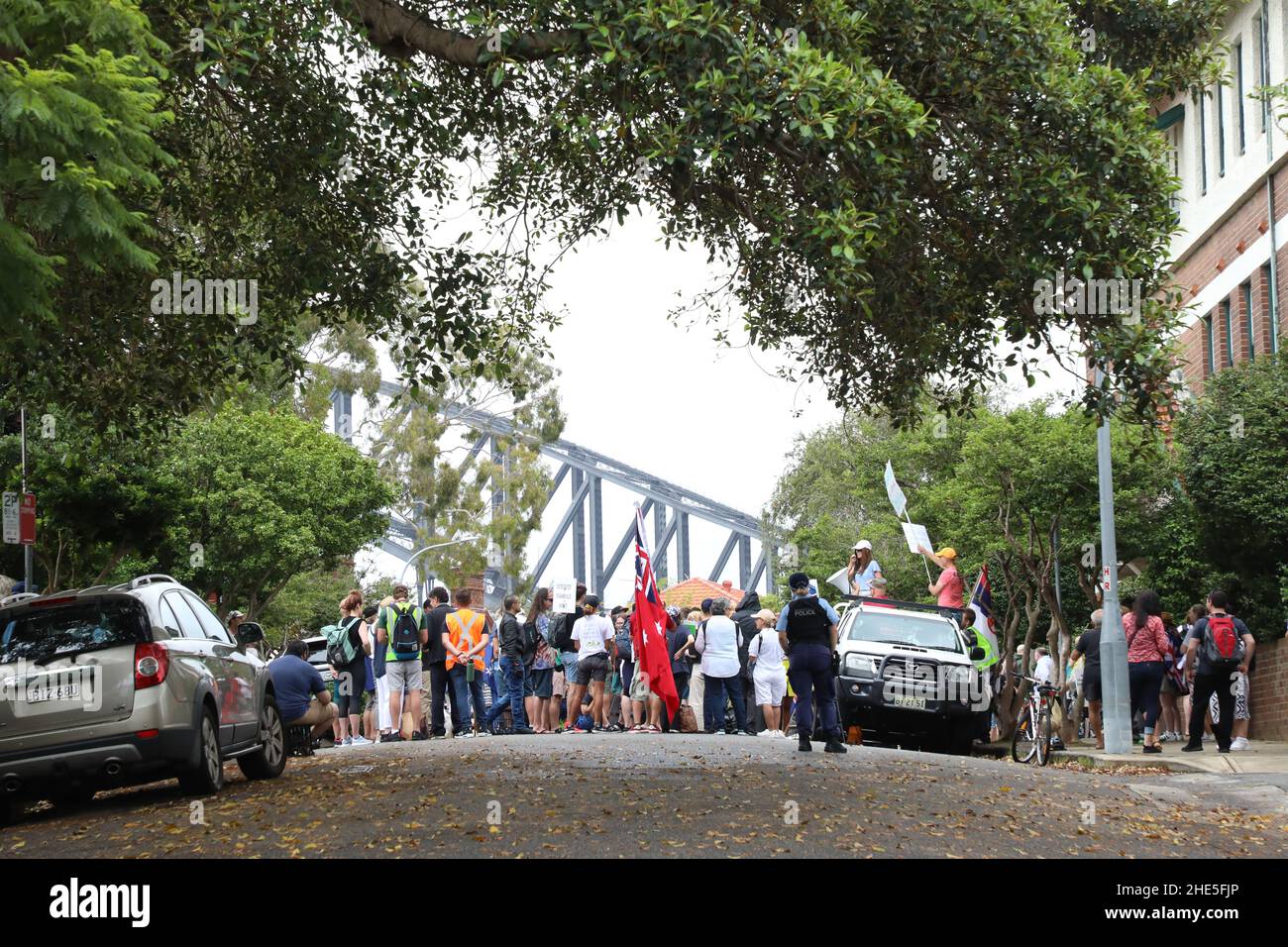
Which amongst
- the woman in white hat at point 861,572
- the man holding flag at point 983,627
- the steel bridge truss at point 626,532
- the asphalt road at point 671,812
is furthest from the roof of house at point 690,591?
the asphalt road at point 671,812

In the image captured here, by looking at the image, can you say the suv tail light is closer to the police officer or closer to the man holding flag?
the police officer

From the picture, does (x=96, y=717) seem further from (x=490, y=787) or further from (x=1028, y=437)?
(x=1028, y=437)

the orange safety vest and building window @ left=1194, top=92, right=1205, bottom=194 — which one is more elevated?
building window @ left=1194, top=92, right=1205, bottom=194

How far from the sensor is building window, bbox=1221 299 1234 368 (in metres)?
29.4

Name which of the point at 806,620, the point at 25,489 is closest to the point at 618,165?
the point at 806,620

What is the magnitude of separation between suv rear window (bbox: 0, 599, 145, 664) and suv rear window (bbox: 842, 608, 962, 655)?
1106 cm

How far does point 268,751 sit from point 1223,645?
32.5ft

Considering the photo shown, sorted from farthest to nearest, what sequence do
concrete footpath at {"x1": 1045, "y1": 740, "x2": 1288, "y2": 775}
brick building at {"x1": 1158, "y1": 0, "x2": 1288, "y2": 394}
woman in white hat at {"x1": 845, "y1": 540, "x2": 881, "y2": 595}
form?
brick building at {"x1": 1158, "y1": 0, "x2": 1288, "y2": 394} < woman in white hat at {"x1": 845, "y1": 540, "x2": 881, "y2": 595} < concrete footpath at {"x1": 1045, "y1": 740, "x2": 1288, "y2": 775}

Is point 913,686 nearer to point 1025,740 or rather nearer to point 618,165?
point 1025,740

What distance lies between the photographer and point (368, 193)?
50.2 ft

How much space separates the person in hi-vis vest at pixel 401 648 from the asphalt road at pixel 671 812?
3957 millimetres

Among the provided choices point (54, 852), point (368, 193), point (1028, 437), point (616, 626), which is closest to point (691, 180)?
point (368, 193)

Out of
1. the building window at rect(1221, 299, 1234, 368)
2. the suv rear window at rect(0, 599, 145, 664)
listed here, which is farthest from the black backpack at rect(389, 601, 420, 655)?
the building window at rect(1221, 299, 1234, 368)

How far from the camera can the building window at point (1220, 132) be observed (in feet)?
99.3
